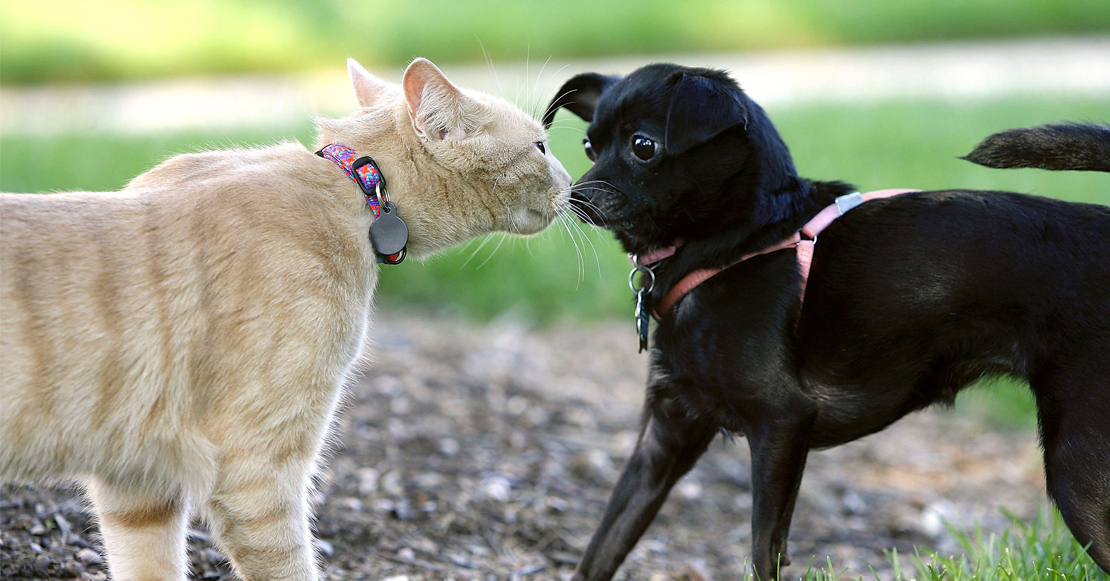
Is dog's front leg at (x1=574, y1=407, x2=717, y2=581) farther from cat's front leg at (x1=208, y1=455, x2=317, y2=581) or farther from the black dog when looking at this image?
cat's front leg at (x1=208, y1=455, x2=317, y2=581)

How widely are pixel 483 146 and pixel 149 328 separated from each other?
0.99 metres

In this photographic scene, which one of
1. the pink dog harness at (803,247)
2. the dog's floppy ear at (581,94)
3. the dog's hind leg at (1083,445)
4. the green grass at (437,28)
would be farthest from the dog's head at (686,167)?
the green grass at (437,28)

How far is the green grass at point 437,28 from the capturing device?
11086mm

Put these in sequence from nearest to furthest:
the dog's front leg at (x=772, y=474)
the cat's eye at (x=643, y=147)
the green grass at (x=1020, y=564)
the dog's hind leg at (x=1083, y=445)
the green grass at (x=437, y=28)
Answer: the dog's hind leg at (x=1083, y=445) → the dog's front leg at (x=772, y=474) → the green grass at (x=1020, y=564) → the cat's eye at (x=643, y=147) → the green grass at (x=437, y=28)

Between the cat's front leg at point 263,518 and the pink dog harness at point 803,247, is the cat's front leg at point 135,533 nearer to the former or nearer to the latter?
the cat's front leg at point 263,518

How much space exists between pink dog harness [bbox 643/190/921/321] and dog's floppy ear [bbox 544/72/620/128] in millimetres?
635

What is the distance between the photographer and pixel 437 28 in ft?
40.5

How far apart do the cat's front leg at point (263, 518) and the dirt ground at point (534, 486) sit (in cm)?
60

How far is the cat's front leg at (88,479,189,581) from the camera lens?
2.50 meters

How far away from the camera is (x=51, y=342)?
2137 mm

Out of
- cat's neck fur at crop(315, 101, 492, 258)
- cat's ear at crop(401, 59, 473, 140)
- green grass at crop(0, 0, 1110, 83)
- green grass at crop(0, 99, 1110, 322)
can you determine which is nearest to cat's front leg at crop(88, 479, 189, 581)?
cat's neck fur at crop(315, 101, 492, 258)

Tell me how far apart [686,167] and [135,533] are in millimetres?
1777

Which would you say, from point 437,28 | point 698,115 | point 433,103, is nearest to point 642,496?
point 698,115

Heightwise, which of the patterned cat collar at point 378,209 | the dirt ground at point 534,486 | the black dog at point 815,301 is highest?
the patterned cat collar at point 378,209
